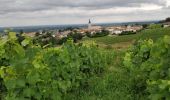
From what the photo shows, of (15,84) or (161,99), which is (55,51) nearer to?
(15,84)

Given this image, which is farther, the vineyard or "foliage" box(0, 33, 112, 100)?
"foliage" box(0, 33, 112, 100)

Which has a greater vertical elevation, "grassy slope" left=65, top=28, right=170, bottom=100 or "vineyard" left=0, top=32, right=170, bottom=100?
"vineyard" left=0, top=32, right=170, bottom=100

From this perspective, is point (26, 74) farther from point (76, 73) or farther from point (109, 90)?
point (109, 90)

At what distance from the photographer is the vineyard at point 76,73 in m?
6.66

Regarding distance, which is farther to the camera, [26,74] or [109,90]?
[109,90]

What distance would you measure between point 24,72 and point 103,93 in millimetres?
4466

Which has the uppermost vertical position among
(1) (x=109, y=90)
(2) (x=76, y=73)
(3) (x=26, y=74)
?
(3) (x=26, y=74)

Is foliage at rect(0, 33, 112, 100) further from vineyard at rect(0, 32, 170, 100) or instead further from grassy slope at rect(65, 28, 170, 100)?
grassy slope at rect(65, 28, 170, 100)

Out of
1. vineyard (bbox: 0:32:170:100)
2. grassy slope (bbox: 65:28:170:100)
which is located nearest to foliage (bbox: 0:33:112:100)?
vineyard (bbox: 0:32:170:100)

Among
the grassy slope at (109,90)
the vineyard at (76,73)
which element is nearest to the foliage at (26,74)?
the vineyard at (76,73)

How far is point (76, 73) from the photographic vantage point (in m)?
11.6

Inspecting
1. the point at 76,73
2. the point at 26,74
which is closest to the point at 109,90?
the point at 76,73

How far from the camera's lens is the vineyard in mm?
6660

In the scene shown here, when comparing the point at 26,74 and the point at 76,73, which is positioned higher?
the point at 26,74
